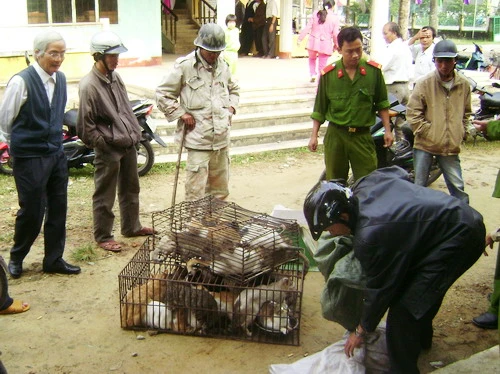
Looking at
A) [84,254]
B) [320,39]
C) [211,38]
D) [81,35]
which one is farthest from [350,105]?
[81,35]

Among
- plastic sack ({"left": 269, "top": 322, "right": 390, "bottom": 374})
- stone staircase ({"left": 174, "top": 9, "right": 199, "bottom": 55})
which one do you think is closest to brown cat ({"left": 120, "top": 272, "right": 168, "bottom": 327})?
plastic sack ({"left": 269, "top": 322, "right": 390, "bottom": 374})

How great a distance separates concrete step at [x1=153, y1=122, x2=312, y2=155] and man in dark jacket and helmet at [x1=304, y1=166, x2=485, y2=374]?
634cm

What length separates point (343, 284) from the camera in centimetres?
374

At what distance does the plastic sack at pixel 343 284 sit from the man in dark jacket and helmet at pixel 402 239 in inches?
9.0

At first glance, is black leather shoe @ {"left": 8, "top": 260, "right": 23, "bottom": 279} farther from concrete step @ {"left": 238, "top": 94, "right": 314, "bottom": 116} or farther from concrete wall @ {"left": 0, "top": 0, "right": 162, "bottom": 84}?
concrete wall @ {"left": 0, "top": 0, "right": 162, "bottom": 84}

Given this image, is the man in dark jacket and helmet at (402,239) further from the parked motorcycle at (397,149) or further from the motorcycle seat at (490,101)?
the motorcycle seat at (490,101)

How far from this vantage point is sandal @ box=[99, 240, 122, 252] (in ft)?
19.4

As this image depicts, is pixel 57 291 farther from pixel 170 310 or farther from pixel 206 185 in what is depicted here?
pixel 206 185

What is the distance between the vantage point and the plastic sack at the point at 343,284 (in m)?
3.68

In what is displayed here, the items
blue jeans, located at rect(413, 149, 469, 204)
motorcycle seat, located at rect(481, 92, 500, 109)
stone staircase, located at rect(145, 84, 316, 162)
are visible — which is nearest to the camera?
blue jeans, located at rect(413, 149, 469, 204)

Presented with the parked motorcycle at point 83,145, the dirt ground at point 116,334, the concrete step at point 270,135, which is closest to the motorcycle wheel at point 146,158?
the parked motorcycle at point 83,145

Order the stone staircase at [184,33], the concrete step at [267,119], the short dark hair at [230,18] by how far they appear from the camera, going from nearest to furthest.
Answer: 1. the concrete step at [267,119]
2. the short dark hair at [230,18]
3. the stone staircase at [184,33]

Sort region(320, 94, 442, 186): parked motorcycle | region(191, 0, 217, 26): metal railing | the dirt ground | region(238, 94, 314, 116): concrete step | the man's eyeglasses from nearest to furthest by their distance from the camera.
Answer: the dirt ground
the man's eyeglasses
region(320, 94, 442, 186): parked motorcycle
region(238, 94, 314, 116): concrete step
region(191, 0, 217, 26): metal railing

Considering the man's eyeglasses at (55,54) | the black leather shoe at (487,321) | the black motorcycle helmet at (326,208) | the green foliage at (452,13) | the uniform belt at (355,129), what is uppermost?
the green foliage at (452,13)
